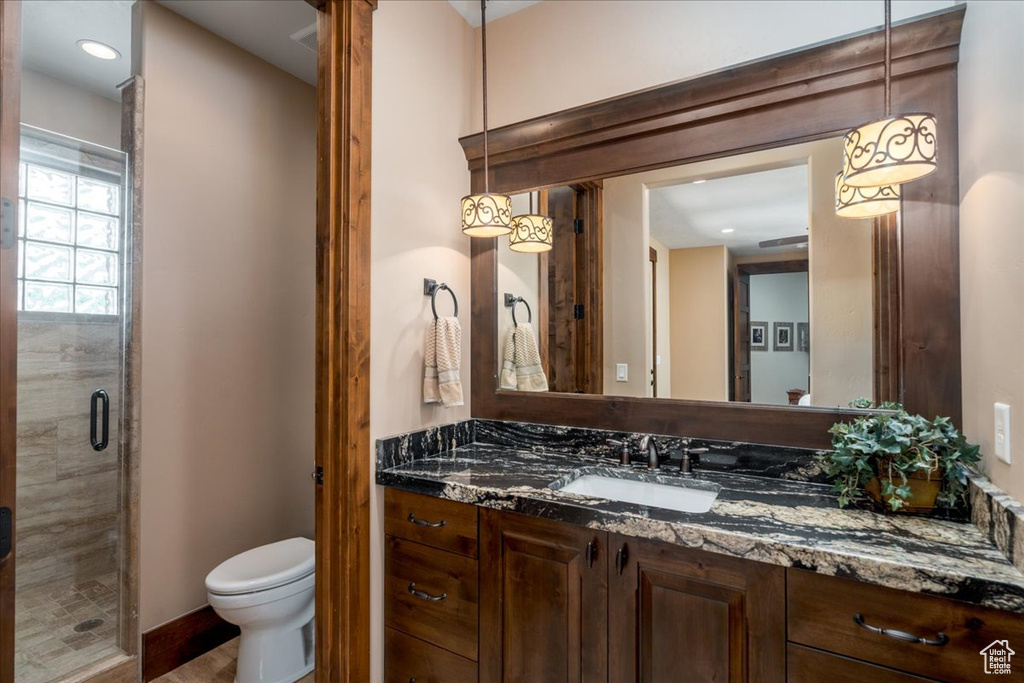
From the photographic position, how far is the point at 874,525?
3.83 feet

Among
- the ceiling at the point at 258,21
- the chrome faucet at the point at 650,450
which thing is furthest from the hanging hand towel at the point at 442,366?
the ceiling at the point at 258,21

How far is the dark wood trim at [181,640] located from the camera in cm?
201

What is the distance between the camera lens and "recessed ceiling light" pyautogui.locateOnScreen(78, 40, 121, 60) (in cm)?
197

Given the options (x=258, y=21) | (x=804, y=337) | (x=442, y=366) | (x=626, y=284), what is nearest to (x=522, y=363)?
(x=442, y=366)

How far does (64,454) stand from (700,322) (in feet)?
8.24

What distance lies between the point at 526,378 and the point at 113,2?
236 centimetres

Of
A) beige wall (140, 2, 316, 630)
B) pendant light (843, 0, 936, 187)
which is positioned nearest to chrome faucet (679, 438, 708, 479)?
pendant light (843, 0, 936, 187)

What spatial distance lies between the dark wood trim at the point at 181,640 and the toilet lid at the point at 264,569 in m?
0.32

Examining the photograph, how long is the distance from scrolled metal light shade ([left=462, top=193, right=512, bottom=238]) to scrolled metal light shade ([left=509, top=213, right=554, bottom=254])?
250mm

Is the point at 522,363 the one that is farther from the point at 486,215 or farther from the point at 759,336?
the point at 759,336

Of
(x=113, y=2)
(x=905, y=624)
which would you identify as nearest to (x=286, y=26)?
(x=113, y=2)

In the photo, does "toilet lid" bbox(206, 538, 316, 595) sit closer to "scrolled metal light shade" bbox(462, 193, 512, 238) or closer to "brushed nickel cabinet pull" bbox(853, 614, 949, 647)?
"scrolled metal light shade" bbox(462, 193, 512, 238)

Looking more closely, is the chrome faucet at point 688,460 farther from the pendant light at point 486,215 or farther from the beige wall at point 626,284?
the pendant light at point 486,215

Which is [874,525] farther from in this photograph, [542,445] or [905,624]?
[542,445]
